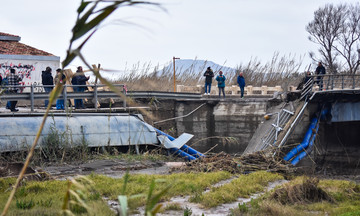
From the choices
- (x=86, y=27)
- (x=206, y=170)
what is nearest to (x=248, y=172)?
(x=206, y=170)

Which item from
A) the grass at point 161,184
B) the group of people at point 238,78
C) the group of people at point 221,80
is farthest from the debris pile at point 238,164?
the group of people at point 221,80

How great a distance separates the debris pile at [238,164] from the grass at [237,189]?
2.88 ft

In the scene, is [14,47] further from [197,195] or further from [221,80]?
[197,195]

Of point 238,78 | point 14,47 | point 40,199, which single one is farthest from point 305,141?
point 14,47

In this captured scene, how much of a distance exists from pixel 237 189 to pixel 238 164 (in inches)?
138

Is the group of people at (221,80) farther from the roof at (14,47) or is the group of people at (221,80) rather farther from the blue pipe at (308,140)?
the roof at (14,47)

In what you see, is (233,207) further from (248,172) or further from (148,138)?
(148,138)

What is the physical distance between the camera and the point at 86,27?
2.54 metres

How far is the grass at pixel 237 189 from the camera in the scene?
9741mm

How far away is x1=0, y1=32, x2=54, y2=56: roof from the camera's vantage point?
91.6 feet

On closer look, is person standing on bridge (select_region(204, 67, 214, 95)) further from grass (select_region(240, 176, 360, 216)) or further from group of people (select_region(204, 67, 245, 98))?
grass (select_region(240, 176, 360, 216))

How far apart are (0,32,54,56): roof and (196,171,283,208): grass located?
18.2 meters

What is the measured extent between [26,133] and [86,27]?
46.6ft

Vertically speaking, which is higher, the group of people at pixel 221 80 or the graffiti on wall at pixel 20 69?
the graffiti on wall at pixel 20 69
